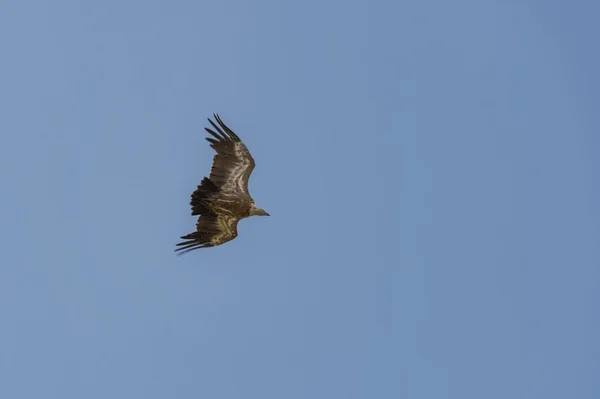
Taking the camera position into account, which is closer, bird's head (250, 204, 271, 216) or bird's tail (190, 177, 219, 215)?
bird's tail (190, 177, 219, 215)

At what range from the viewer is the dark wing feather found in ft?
144

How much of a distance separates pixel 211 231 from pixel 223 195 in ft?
5.36

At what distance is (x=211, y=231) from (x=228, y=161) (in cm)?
292

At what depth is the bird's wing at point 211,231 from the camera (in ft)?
147

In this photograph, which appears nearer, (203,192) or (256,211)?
(203,192)

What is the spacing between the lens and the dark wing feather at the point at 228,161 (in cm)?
4397

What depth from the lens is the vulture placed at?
44.0 metres

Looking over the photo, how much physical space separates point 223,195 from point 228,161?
1329 millimetres

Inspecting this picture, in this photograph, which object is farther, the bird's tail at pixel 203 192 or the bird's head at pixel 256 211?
the bird's head at pixel 256 211

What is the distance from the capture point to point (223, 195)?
44.3m

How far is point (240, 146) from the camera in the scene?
44.2 metres

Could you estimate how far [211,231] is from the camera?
148ft

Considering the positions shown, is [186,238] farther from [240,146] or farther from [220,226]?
[240,146]

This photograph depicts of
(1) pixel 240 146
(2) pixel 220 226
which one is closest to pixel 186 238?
(2) pixel 220 226
